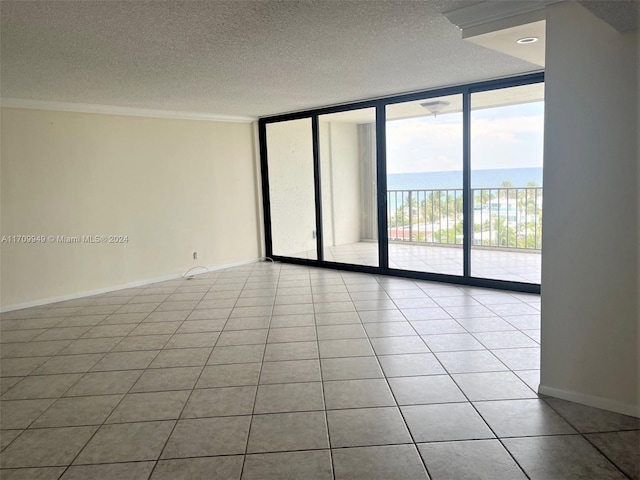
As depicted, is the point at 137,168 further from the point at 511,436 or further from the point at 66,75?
the point at 511,436

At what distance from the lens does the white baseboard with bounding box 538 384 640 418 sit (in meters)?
2.34

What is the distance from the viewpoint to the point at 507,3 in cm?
262

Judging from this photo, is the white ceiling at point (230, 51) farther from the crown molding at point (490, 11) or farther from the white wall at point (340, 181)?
the white wall at point (340, 181)

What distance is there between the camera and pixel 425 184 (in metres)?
6.98

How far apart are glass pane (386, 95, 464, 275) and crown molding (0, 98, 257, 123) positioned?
2.37 meters

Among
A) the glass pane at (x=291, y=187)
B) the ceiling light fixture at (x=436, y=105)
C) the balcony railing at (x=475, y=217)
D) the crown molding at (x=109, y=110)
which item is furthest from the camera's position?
the glass pane at (x=291, y=187)

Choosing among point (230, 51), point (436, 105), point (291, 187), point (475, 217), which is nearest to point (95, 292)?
point (291, 187)

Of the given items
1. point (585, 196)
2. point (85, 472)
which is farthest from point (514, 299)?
point (85, 472)

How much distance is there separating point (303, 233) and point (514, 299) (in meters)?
3.79

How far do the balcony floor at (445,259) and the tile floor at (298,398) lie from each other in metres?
0.94

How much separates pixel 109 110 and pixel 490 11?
438 centimetres

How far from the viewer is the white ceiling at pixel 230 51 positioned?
2.56 metres

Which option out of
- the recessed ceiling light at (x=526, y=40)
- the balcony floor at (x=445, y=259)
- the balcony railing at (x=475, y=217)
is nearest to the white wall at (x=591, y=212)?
the recessed ceiling light at (x=526, y=40)

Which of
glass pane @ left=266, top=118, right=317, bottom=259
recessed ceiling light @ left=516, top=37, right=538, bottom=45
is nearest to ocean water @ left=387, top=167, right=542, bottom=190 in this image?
glass pane @ left=266, top=118, right=317, bottom=259
